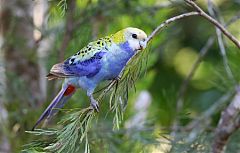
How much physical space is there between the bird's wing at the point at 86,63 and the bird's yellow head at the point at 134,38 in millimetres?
28

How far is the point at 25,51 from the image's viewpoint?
184 centimetres

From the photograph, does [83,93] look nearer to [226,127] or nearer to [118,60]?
[226,127]

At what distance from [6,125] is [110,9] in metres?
0.47

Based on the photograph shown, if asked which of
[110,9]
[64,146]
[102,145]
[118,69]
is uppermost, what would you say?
[110,9]

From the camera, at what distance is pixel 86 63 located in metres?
0.99

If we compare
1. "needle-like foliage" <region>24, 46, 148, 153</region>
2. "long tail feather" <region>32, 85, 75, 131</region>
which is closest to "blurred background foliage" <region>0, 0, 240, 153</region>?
"long tail feather" <region>32, 85, 75, 131</region>

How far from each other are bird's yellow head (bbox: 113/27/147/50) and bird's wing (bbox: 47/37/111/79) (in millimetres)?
28

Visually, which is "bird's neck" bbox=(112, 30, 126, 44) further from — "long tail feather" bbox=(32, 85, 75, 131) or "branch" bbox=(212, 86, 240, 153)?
"branch" bbox=(212, 86, 240, 153)

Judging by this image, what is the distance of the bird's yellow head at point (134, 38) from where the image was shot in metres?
0.95

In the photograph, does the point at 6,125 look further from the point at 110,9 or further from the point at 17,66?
the point at 110,9

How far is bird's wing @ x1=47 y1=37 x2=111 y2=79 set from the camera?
0.99m

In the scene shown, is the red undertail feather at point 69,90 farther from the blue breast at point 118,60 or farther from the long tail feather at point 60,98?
the blue breast at point 118,60

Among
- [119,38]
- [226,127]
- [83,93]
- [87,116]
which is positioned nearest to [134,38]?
[119,38]

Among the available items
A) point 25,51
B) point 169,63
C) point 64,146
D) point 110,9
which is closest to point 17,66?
point 25,51
